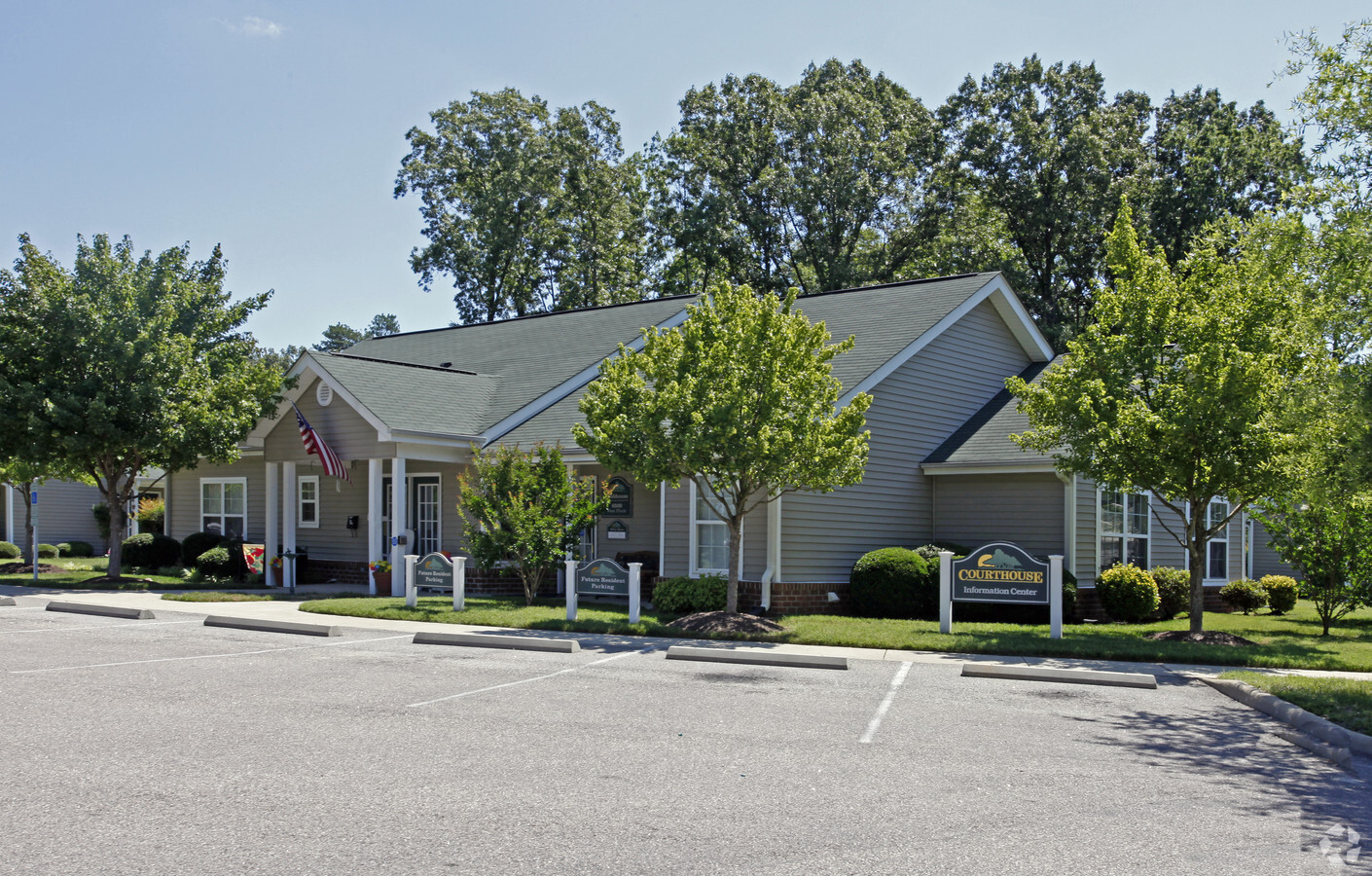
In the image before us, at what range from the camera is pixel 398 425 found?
21906 millimetres

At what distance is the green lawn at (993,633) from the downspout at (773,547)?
2.26 feet

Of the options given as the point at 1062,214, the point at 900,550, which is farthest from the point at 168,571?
the point at 1062,214

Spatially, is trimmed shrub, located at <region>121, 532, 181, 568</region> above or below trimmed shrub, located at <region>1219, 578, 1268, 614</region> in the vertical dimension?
above

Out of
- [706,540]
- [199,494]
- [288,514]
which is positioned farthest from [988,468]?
[199,494]

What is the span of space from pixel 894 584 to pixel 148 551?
20.4 m

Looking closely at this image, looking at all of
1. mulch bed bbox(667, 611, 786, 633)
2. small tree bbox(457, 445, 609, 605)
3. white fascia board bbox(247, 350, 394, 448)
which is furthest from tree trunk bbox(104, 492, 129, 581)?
mulch bed bbox(667, 611, 786, 633)

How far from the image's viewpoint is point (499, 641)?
15.1 metres

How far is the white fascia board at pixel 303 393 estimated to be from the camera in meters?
22.0

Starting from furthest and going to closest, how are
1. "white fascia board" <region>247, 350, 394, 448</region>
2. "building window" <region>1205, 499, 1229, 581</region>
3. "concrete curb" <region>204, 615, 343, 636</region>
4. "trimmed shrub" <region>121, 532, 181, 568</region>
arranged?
"trimmed shrub" <region>121, 532, 181, 568</region>, "building window" <region>1205, 499, 1229, 581</region>, "white fascia board" <region>247, 350, 394, 448</region>, "concrete curb" <region>204, 615, 343, 636</region>

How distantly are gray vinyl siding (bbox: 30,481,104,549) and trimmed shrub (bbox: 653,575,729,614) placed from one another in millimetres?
29180

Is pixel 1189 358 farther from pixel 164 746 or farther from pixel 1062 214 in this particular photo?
pixel 1062 214

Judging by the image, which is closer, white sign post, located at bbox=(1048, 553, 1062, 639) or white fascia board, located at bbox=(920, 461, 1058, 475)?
white sign post, located at bbox=(1048, 553, 1062, 639)

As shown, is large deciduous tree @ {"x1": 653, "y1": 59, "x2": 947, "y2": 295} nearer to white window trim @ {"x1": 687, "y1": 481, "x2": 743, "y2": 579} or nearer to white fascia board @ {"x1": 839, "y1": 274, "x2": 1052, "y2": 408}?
white fascia board @ {"x1": 839, "y1": 274, "x2": 1052, "y2": 408}

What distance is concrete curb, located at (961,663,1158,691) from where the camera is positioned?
1227 cm
